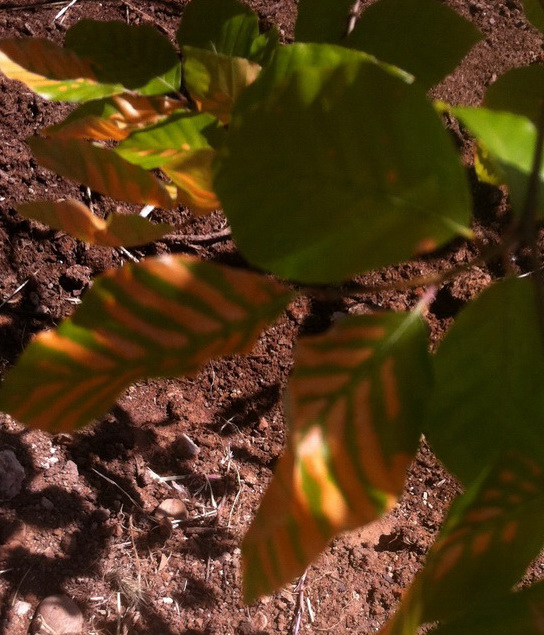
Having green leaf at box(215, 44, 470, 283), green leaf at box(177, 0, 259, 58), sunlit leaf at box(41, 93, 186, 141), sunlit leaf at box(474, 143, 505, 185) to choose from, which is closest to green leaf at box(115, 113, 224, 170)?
sunlit leaf at box(41, 93, 186, 141)

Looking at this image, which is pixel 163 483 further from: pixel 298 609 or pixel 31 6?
pixel 31 6

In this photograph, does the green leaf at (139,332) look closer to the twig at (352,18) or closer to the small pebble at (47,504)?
the twig at (352,18)

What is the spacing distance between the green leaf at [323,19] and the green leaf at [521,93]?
0.18 m

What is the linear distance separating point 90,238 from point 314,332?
821 millimetres

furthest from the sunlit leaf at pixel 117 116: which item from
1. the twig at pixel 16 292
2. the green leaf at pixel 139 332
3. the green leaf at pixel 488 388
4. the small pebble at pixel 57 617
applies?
the small pebble at pixel 57 617

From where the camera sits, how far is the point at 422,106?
0.39 m

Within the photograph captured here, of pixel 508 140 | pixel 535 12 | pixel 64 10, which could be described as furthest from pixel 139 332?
pixel 64 10

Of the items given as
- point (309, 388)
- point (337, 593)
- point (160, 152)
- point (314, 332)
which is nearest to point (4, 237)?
point (314, 332)

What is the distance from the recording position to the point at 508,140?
1.35 feet

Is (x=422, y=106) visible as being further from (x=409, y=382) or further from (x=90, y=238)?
(x=90, y=238)

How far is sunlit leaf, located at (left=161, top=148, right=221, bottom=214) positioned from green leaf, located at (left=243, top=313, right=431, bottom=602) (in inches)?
7.4

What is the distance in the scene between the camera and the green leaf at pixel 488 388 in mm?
492

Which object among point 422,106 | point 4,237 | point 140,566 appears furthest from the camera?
point 4,237

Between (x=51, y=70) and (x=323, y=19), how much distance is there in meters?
0.30
